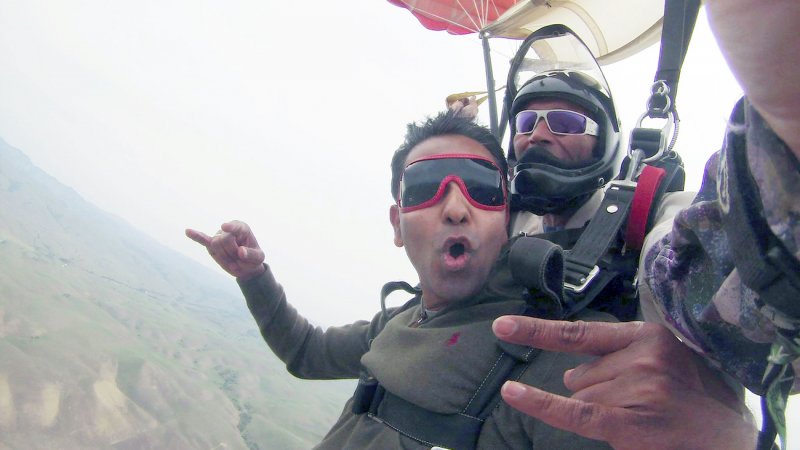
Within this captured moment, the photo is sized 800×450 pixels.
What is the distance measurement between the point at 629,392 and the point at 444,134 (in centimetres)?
120

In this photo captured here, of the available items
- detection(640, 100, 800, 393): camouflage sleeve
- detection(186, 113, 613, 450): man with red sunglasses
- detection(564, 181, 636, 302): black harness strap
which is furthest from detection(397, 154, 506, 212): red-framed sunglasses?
detection(640, 100, 800, 393): camouflage sleeve

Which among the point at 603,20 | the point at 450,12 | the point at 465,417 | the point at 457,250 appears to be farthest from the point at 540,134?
the point at 450,12

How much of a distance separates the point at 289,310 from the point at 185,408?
44.0 ft

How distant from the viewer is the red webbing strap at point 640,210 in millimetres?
1157

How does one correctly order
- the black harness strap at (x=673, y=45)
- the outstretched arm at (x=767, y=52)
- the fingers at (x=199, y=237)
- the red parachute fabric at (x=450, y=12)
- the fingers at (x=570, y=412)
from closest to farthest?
the outstretched arm at (x=767, y=52), the fingers at (x=570, y=412), the black harness strap at (x=673, y=45), the fingers at (x=199, y=237), the red parachute fabric at (x=450, y=12)

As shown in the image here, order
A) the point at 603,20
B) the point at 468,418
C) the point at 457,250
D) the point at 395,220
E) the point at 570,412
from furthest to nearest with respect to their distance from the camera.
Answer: the point at 603,20, the point at 395,220, the point at 457,250, the point at 468,418, the point at 570,412

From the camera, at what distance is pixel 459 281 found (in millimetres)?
1473

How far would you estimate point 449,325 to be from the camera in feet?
4.55

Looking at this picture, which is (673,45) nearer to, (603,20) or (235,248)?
(235,248)

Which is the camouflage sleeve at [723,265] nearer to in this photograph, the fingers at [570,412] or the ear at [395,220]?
the fingers at [570,412]

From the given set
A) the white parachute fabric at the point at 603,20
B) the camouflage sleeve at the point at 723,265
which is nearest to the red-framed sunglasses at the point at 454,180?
the camouflage sleeve at the point at 723,265

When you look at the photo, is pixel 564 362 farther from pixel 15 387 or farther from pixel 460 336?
pixel 15 387

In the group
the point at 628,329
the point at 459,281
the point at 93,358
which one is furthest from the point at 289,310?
the point at 93,358

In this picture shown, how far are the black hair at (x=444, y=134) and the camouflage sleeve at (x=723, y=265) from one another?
3.11ft
